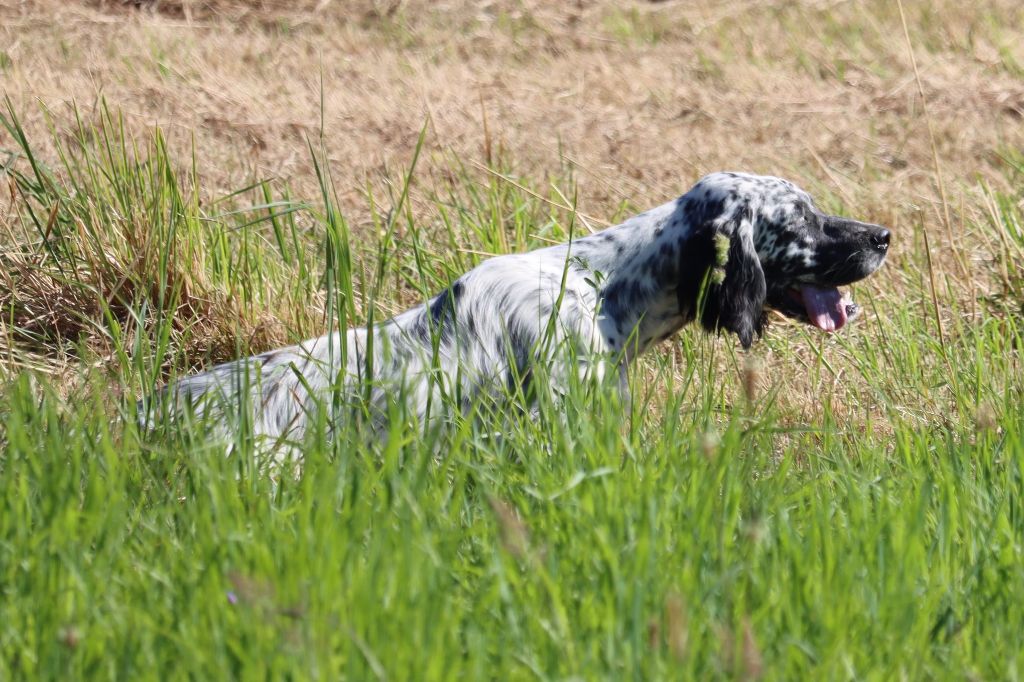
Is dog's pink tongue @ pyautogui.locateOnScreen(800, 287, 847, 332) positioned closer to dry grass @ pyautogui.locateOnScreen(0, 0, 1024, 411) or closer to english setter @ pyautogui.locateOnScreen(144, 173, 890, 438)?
english setter @ pyautogui.locateOnScreen(144, 173, 890, 438)

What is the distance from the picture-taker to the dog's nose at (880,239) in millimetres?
4133

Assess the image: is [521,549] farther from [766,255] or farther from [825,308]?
[825,308]

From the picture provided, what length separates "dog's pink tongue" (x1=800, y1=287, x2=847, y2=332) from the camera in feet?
13.5

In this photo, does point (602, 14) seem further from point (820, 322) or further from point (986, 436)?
point (986, 436)

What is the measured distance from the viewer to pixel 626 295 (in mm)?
3943

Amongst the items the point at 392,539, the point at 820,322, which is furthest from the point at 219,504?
the point at 820,322

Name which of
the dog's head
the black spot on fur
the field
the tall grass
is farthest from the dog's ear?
the black spot on fur

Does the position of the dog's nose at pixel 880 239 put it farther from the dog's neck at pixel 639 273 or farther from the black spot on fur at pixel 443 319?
the black spot on fur at pixel 443 319

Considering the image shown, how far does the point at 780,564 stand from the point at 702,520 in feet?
0.52

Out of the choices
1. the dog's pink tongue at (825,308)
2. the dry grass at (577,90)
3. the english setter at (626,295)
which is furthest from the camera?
the dry grass at (577,90)

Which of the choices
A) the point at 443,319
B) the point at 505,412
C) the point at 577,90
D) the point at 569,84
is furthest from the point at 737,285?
the point at 569,84

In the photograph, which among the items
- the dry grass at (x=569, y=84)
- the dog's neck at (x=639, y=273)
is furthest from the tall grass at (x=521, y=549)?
the dry grass at (x=569, y=84)

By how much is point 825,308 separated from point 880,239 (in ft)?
0.91

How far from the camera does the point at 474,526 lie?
2.48 metres
